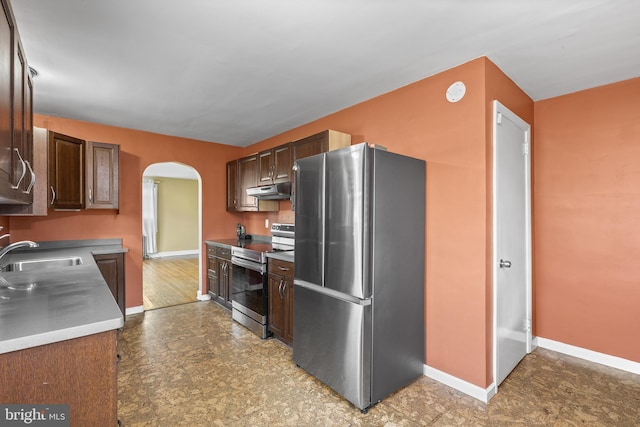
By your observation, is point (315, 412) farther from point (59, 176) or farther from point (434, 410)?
point (59, 176)

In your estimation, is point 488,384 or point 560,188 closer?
point 488,384

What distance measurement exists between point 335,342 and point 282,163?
2319 millimetres

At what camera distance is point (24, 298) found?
58.4 inches

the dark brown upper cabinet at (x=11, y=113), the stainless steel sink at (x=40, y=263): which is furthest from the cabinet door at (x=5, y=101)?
the stainless steel sink at (x=40, y=263)

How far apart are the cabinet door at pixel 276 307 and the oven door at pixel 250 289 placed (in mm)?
93

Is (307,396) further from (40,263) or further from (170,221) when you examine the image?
(170,221)

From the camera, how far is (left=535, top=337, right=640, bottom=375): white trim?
2561 millimetres

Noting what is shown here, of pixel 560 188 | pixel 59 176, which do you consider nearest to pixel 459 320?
pixel 560 188

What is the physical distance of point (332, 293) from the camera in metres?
2.31

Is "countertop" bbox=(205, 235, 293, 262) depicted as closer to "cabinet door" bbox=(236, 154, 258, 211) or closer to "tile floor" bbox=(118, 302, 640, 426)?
"cabinet door" bbox=(236, 154, 258, 211)

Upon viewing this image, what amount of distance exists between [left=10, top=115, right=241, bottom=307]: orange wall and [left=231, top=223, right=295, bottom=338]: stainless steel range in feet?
4.53

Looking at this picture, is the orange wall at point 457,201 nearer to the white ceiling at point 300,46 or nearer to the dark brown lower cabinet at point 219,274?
the white ceiling at point 300,46

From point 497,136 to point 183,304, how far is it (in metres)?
4.52

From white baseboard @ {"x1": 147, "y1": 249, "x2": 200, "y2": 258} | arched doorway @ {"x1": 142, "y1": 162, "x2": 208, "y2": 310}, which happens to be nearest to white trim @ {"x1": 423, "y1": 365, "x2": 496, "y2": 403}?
arched doorway @ {"x1": 142, "y1": 162, "x2": 208, "y2": 310}
